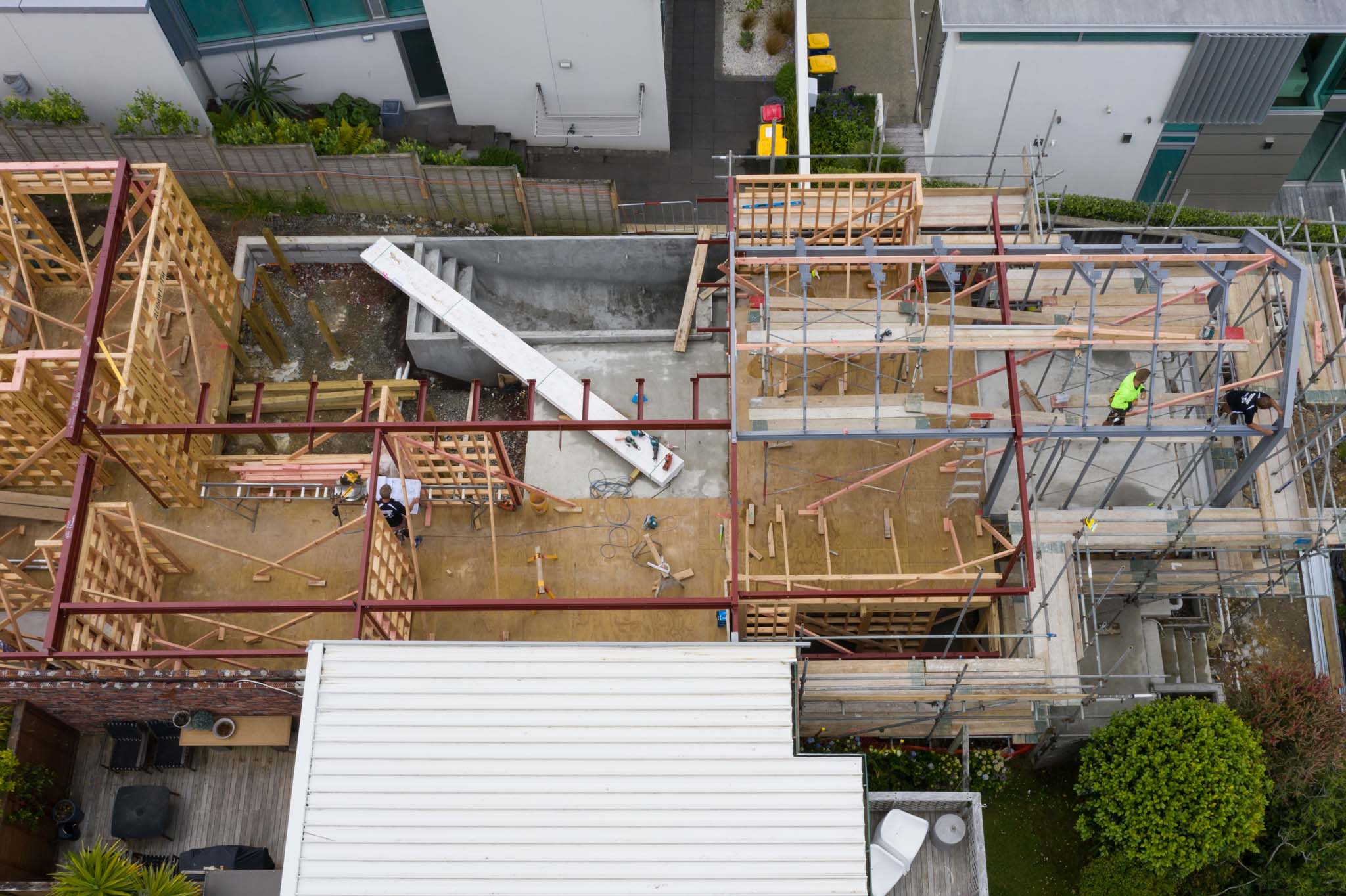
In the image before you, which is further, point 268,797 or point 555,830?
point 268,797

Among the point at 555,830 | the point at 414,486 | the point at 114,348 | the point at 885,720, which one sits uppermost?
the point at 114,348

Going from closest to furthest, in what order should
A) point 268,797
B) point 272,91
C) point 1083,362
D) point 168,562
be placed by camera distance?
point 268,797 → point 168,562 → point 1083,362 → point 272,91

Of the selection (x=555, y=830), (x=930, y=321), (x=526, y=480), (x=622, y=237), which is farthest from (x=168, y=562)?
(x=930, y=321)

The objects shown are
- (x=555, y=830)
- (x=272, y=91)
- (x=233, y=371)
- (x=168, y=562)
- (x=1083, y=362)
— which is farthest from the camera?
(x=272, y=91)

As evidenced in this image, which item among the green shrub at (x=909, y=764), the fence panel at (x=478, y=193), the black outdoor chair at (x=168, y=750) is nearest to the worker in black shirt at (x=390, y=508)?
the black outdoor chair at (x=168, y=750)

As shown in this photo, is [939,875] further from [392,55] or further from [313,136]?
[392,55]

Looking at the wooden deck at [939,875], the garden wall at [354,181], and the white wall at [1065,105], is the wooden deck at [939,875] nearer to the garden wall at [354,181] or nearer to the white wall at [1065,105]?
the garden wall at [354,181]

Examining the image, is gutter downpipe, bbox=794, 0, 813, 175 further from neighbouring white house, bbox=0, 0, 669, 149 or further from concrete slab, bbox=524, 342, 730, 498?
concrete slab, bbox=524, 342, 730, 498

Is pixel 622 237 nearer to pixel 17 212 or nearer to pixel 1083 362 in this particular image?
pixel 1083 362
